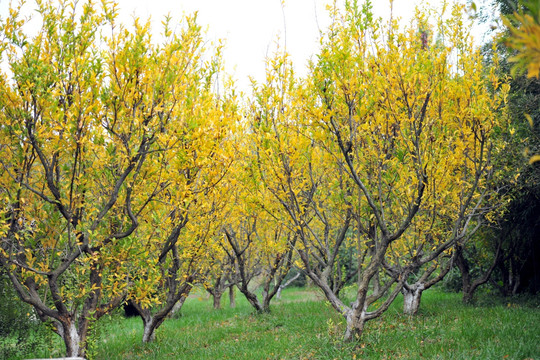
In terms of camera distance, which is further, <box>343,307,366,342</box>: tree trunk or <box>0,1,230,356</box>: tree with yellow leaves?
<box>343,307,366,342</box>: tree trunk

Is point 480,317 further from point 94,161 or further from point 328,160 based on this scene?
point 94,161

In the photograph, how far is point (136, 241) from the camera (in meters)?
5.59

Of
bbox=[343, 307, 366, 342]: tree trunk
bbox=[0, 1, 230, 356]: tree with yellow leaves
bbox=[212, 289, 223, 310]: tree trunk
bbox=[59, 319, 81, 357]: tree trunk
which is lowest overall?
bbox=[212, 289, 223, 310]: tree trunk

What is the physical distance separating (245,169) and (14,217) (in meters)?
3.41

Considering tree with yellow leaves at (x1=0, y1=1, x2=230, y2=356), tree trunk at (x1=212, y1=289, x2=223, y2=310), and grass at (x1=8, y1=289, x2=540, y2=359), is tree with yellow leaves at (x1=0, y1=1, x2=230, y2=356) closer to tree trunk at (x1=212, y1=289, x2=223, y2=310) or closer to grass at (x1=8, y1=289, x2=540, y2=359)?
grass at (x1=8, y1=289, x2=540, y2=359)

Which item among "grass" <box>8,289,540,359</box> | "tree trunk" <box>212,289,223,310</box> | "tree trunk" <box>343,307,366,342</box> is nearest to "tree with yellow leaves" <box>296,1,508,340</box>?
"tree trunk" <box>343,307,366,342</box>

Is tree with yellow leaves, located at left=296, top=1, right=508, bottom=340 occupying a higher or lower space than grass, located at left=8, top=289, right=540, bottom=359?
higher

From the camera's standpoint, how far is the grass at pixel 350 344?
21.2 feet

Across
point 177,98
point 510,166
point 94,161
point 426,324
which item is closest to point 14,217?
point 94,161

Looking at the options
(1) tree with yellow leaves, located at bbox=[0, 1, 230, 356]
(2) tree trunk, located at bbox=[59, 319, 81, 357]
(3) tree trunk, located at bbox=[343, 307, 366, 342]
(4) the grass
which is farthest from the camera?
(3) tree trunk, located at bbox=[343, 307, 366, 342]

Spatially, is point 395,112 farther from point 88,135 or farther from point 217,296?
point 217,296

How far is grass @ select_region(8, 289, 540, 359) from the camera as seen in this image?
6.48 meters

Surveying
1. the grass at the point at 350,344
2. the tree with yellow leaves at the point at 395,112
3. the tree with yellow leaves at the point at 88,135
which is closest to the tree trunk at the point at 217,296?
the grass at the point at 350,344

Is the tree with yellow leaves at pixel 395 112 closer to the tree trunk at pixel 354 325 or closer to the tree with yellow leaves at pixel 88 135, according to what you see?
the tree trunk at pixel 354 325
